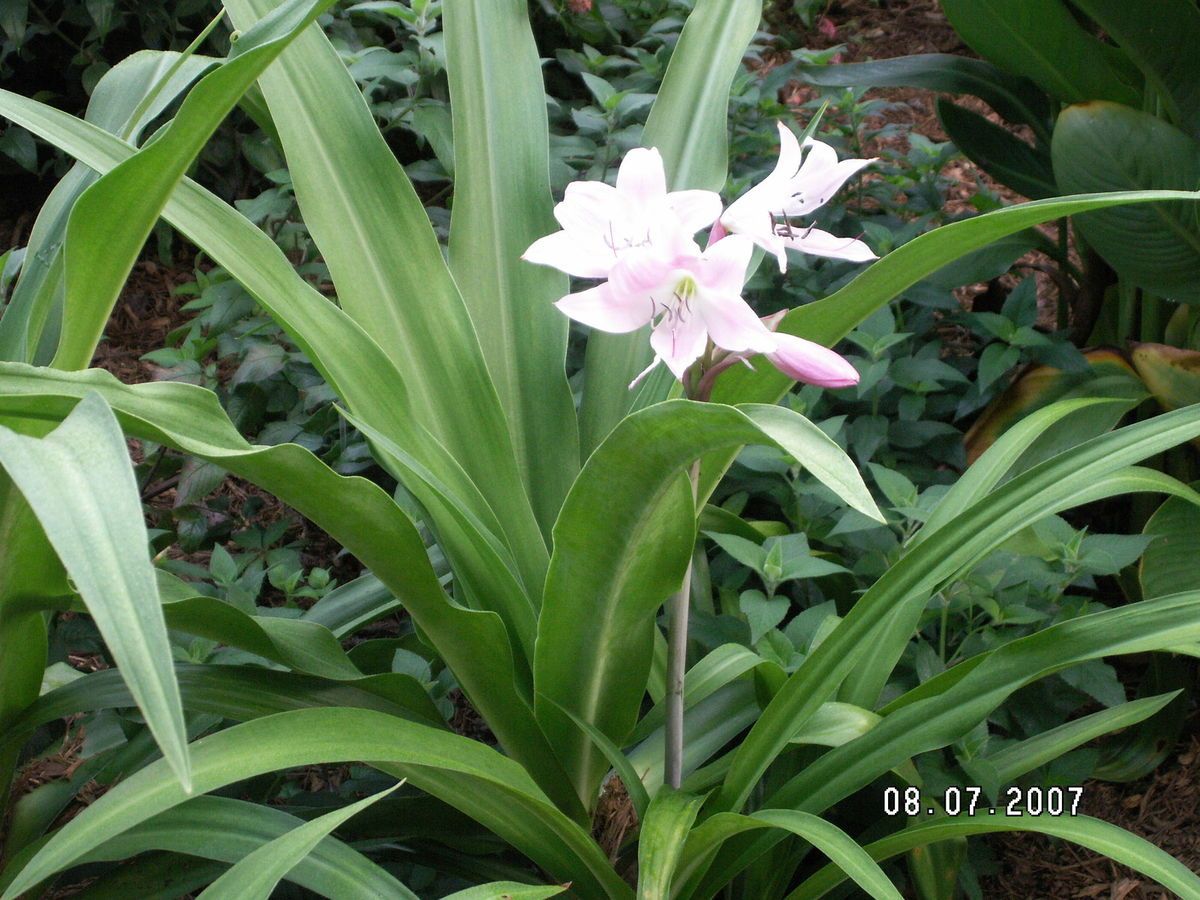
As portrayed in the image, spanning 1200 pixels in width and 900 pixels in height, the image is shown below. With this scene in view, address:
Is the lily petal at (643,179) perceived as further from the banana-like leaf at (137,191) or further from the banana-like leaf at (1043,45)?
the banana-like leaf at (1043,45)

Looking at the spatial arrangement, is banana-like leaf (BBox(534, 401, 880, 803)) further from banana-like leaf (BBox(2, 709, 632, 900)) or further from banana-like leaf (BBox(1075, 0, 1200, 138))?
banana-like leaf (BBox(1075, 0, 1200, 138))

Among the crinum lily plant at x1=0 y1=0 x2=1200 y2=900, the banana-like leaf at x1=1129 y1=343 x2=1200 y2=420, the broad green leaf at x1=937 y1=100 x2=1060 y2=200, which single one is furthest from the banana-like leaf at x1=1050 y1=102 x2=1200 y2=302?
the crinum lily plant at x1=0 y1=0 x2=1200 y2=900

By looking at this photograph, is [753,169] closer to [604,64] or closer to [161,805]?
[604,64]

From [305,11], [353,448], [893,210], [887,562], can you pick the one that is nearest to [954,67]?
[893,210]

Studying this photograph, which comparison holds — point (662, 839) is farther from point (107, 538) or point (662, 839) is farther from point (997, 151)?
point (997, 151)

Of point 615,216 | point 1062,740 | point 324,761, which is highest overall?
point 615,216

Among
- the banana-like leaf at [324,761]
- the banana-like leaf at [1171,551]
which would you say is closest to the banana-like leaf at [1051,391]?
the banana-like leaf at [1171,551]

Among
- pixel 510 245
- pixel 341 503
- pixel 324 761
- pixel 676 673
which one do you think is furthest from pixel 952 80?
pixel 324 761
